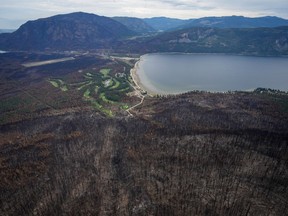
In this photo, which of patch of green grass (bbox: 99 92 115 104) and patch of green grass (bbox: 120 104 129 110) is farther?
A: patch of green grass (bbox: 99 92 115 104)

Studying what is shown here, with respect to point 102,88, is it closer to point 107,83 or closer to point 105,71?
point 107,83

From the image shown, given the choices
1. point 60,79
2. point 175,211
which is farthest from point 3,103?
point 175,211

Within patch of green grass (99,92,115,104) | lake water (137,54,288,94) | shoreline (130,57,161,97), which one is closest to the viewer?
patch of green grass (99,92,115,104)

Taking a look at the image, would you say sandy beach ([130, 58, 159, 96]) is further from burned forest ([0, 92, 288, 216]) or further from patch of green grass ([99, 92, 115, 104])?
burned forest ([0, 92, 288, 216])

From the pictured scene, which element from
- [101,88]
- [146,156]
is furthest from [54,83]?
[146,156]

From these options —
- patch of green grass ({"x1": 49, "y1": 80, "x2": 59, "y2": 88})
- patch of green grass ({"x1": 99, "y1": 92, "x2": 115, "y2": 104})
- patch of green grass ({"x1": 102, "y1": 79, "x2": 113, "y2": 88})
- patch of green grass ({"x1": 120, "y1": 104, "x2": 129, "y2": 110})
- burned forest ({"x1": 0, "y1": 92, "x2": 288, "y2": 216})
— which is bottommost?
burned forest ({"x1": 0, "y1": 92, "x2": 288, "y2": 216})

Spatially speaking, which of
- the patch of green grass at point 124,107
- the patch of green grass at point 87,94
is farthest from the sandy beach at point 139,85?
the patch of green grass at point 87,94

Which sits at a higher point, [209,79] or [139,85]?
[209,79]

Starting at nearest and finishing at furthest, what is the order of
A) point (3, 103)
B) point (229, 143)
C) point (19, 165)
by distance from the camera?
point (19, 165) → point (229, 143) → point (3, 103)

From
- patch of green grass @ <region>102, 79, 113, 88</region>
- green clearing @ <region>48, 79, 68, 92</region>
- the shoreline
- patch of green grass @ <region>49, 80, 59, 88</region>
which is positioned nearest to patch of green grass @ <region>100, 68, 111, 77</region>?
the shoreline

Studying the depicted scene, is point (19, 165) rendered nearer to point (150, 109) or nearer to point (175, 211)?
point (175, 211)

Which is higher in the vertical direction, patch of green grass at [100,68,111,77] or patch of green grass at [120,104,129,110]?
patch of green grass at [100,68,111,77]
